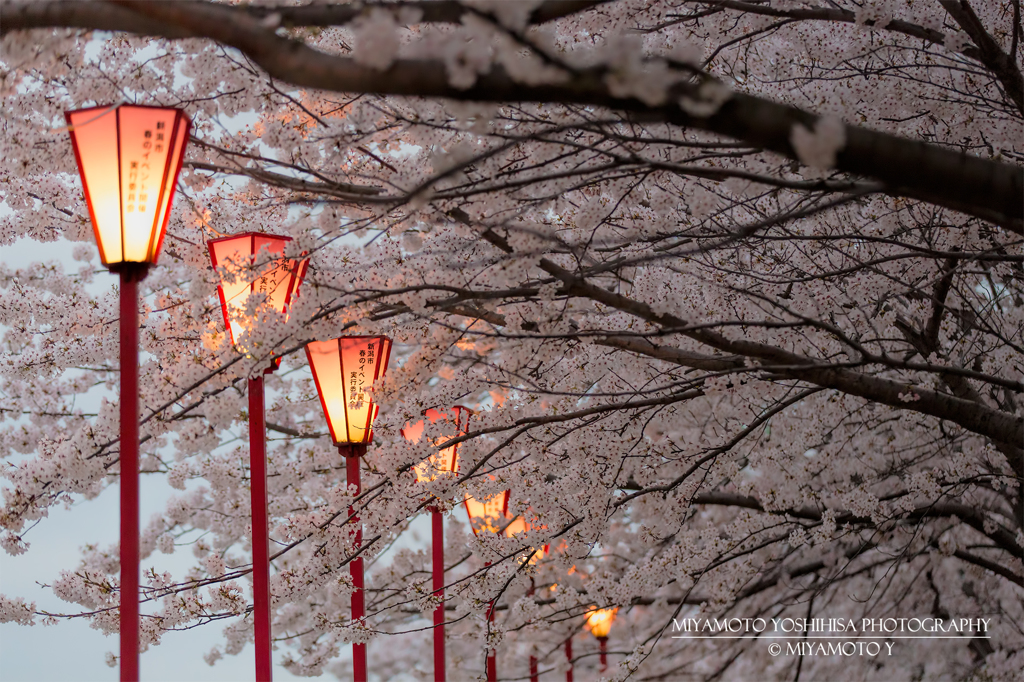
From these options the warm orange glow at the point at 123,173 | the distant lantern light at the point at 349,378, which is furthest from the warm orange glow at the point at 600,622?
the warm orange glow at the point at 123,173

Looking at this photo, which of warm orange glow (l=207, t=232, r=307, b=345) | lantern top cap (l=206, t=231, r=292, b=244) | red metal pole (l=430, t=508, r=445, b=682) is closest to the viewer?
warm orange glow (l=207, t=232, r=307, b=345)

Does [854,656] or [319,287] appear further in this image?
[854,656]

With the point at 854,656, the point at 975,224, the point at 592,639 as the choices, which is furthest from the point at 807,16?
the point at 592,639

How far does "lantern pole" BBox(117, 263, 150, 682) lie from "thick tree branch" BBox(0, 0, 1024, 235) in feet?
2.55

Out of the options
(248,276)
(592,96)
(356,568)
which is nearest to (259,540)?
(248,276)

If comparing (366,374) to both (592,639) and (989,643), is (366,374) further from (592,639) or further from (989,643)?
(592,639)

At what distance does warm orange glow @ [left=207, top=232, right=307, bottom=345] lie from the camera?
3.59 meters

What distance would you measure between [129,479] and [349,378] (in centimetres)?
202

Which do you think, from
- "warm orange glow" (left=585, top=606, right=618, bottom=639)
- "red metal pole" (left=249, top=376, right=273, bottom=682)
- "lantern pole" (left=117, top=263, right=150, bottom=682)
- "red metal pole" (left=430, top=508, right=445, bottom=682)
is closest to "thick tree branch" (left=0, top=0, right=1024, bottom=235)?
"lantern pole" (left=117, top=263, right=150, bottom=682)

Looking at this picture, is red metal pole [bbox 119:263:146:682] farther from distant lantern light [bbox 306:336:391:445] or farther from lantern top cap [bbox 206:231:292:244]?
distant lantern light [bbox 306:336:391:445]

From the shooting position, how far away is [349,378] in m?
4.41

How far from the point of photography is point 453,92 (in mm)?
1807

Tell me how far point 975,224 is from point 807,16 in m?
1.45

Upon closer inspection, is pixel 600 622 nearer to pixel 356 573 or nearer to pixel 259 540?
pixel 356 573
